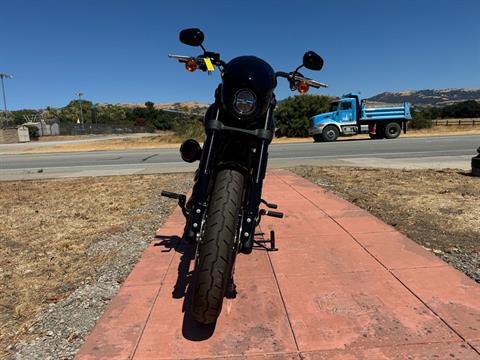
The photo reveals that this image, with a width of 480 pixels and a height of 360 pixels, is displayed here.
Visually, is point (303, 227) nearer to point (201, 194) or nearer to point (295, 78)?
point (295, 78)

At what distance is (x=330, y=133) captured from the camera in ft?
86.9

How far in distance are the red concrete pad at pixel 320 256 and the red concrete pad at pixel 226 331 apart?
0.62 metres

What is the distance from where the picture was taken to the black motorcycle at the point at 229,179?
2.61 m

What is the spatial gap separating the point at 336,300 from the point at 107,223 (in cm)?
401

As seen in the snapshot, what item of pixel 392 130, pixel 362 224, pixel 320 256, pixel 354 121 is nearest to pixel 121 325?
pixel 320 256

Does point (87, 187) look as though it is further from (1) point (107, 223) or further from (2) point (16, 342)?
(2) point (16, 342)

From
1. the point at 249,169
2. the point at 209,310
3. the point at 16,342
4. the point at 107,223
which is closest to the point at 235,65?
the point at 249,169

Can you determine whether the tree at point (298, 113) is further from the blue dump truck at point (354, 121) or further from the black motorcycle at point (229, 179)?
the black motorcycle at point (229, 179)

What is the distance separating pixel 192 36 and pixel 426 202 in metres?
4.72

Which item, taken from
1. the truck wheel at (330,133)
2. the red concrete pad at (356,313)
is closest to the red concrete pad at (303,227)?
the red concrete pad at (356,313)

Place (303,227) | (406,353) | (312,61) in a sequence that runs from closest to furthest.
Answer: (406,353)
(312,61)
(303,227)

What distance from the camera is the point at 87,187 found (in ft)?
32.5

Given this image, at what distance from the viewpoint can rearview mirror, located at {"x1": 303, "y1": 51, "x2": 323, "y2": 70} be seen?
12.3ft

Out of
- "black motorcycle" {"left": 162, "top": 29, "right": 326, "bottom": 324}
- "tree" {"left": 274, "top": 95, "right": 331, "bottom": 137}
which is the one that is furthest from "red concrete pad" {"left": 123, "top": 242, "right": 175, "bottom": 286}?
"tree" {"left": 274, "top": 95, "right": 331, "bottom": 137}
